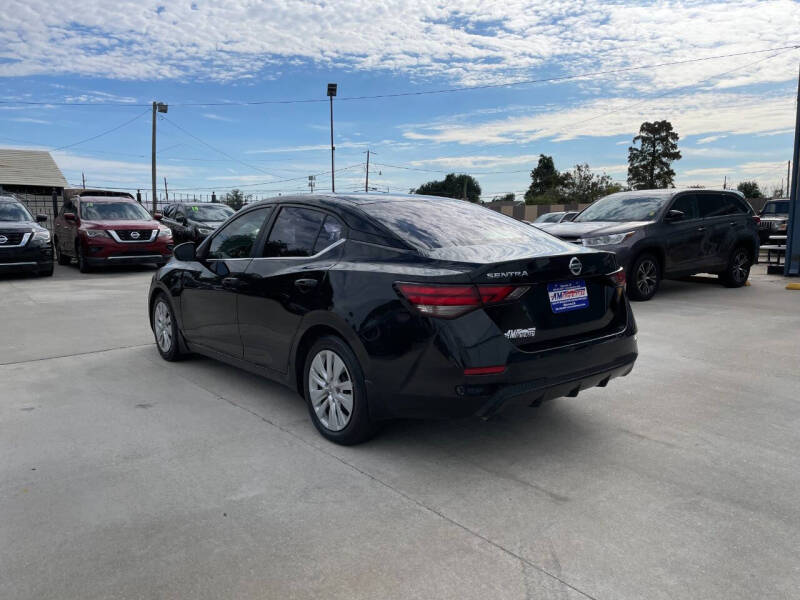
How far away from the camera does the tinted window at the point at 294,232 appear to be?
445 centimetres

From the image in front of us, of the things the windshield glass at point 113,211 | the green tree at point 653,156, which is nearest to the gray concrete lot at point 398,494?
the windshield glass at point 113,211

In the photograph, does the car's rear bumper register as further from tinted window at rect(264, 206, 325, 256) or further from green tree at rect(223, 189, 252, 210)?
green tree at rect(223, 189, 252, 210)

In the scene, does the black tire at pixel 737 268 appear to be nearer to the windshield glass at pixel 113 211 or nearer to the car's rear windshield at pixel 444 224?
the car's rear windshield at pixel 444 224

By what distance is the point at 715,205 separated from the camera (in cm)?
1123

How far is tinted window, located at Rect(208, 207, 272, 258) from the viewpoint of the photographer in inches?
197

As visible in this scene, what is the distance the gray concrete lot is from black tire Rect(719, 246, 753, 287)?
6.27 meters

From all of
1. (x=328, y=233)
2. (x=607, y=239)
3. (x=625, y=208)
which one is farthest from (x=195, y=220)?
(x=328, y=233)

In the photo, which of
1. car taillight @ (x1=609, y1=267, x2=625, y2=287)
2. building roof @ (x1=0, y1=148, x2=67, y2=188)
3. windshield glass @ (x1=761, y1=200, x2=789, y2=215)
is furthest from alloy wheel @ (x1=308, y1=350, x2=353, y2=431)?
building roof @ (x1=0, y1=148, x2=67, y2=188)

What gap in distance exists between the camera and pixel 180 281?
5863 mm

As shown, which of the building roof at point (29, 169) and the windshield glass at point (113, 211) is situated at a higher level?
the building roof at point (29, 169)

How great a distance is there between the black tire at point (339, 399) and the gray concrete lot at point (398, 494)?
122mm

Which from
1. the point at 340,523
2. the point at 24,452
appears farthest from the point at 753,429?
the point at 24,452

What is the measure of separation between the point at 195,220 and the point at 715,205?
14687mm

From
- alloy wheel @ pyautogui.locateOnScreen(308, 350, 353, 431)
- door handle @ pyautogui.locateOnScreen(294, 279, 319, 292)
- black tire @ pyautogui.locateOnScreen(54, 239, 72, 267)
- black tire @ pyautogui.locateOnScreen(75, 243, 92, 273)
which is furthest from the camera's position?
black tire @ pyautogui.locateOnScreen(54, 239, 72, 267)
